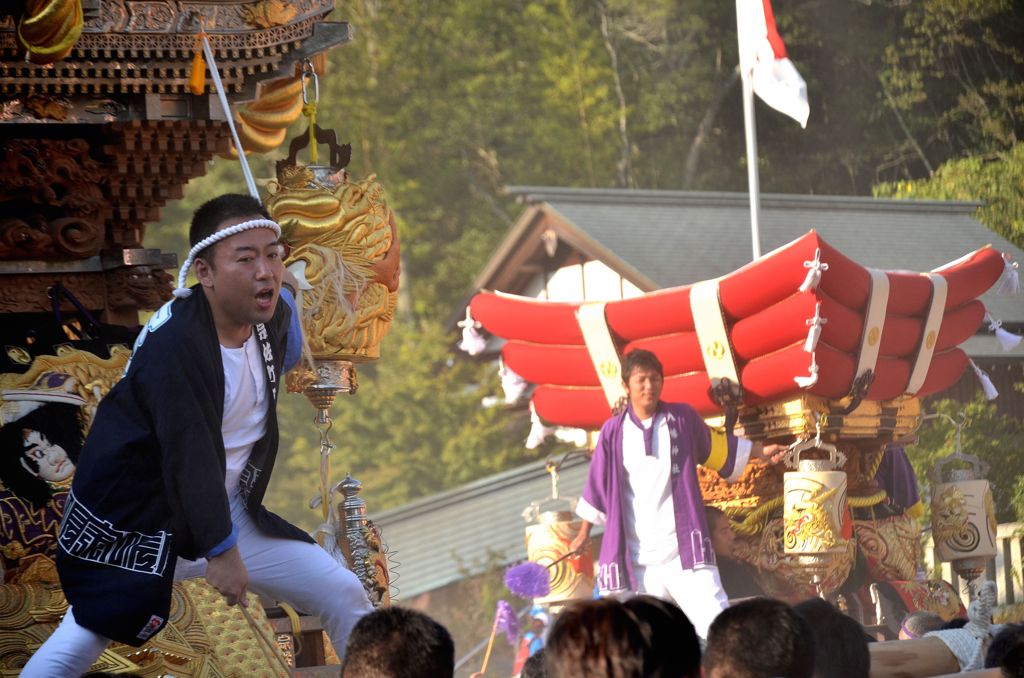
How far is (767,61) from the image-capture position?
37.7ft

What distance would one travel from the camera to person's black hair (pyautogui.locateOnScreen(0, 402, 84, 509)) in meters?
4.93

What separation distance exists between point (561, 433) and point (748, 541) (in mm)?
1975

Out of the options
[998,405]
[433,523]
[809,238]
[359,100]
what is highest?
[359,100]

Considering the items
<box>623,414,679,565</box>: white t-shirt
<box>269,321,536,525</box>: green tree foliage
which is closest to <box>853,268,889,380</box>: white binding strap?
<box>623,414,679,565</box>: white t-shirt

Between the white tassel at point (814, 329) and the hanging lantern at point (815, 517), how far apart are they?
623 millimetres

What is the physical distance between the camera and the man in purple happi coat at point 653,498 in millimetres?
7254

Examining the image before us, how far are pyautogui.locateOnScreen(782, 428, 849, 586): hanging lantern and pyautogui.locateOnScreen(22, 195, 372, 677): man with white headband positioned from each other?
4.63 metres

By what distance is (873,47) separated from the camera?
2067cm

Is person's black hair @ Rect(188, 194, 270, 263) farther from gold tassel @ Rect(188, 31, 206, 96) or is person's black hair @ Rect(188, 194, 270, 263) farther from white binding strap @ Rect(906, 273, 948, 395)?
white binding strap @ Rect(906, 273, 948, 395)

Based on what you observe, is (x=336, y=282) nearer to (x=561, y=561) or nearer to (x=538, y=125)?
(x=561, y=561)

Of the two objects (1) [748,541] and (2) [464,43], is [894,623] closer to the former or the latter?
(1) [748,541]

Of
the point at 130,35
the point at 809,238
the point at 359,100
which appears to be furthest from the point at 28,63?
the point at 359,100

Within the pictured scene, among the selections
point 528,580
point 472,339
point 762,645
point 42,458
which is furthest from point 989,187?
point 762,645

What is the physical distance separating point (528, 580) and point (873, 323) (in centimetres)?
245
